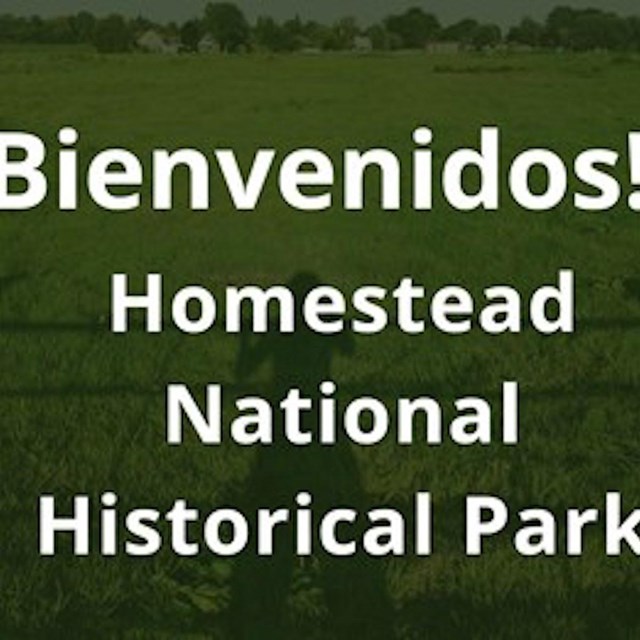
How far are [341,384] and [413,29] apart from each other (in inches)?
126

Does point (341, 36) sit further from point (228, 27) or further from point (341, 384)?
point (341, 384)

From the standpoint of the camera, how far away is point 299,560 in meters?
4.07

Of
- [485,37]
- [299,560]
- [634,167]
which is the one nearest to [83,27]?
[485,37]

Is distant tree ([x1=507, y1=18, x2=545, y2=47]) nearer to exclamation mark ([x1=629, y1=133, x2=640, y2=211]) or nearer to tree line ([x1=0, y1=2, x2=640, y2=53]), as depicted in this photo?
tree line ([x1=0, y1=2, x2=640, y2=53])

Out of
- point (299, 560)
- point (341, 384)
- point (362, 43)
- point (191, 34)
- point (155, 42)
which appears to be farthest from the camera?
point (155, 42)

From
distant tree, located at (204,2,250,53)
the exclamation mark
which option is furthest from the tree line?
the exclamation mark

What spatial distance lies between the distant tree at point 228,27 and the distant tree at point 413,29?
4.24ft

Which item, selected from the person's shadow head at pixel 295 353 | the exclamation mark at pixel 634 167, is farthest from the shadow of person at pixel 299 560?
the exclamation mark at pixel 634 167

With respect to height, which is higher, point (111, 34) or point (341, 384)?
point (111, 34)

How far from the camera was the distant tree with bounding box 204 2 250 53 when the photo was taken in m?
6.05

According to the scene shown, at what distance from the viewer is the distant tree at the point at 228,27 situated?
6051 millimetres

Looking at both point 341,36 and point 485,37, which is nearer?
point 485,37

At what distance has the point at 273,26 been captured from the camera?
7457 millimetres

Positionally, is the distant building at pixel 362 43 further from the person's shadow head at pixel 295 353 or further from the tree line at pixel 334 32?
the person's shadow head at pixel 295 353
